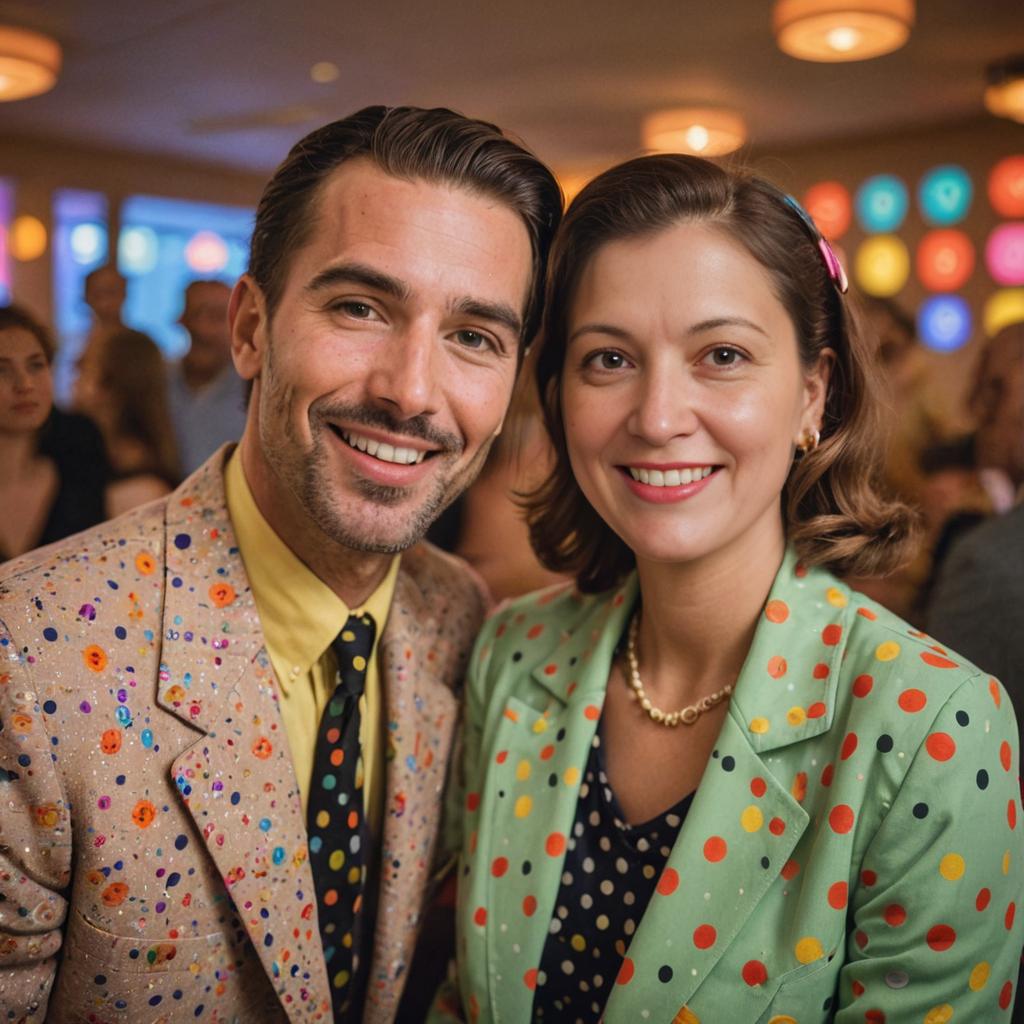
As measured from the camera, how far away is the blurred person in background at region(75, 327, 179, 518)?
1497 mm

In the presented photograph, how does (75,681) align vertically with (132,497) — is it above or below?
below

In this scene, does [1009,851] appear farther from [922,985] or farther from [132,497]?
[132,497]

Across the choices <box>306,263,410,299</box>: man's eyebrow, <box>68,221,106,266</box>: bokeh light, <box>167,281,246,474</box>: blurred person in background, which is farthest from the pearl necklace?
<box>68,221,106,266</box>: bokeh light

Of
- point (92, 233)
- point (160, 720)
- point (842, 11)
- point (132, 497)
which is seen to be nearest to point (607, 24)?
point (842, 11)

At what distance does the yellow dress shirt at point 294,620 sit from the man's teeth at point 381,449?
0.64 feet

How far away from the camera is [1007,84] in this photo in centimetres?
224

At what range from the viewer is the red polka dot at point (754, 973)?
46.3 inches

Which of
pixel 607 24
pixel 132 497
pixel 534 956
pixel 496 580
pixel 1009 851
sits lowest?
pixel 534 956

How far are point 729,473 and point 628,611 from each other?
1.07ft

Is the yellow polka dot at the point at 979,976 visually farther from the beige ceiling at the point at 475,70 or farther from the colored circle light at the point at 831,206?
the colored circle light at the point at 831,206

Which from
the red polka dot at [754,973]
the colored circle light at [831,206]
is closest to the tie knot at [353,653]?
the red polka dot at [754,973]

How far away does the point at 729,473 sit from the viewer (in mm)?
1308

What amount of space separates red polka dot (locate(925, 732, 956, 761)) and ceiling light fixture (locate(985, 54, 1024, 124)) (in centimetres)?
174

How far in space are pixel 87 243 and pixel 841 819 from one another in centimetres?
131
